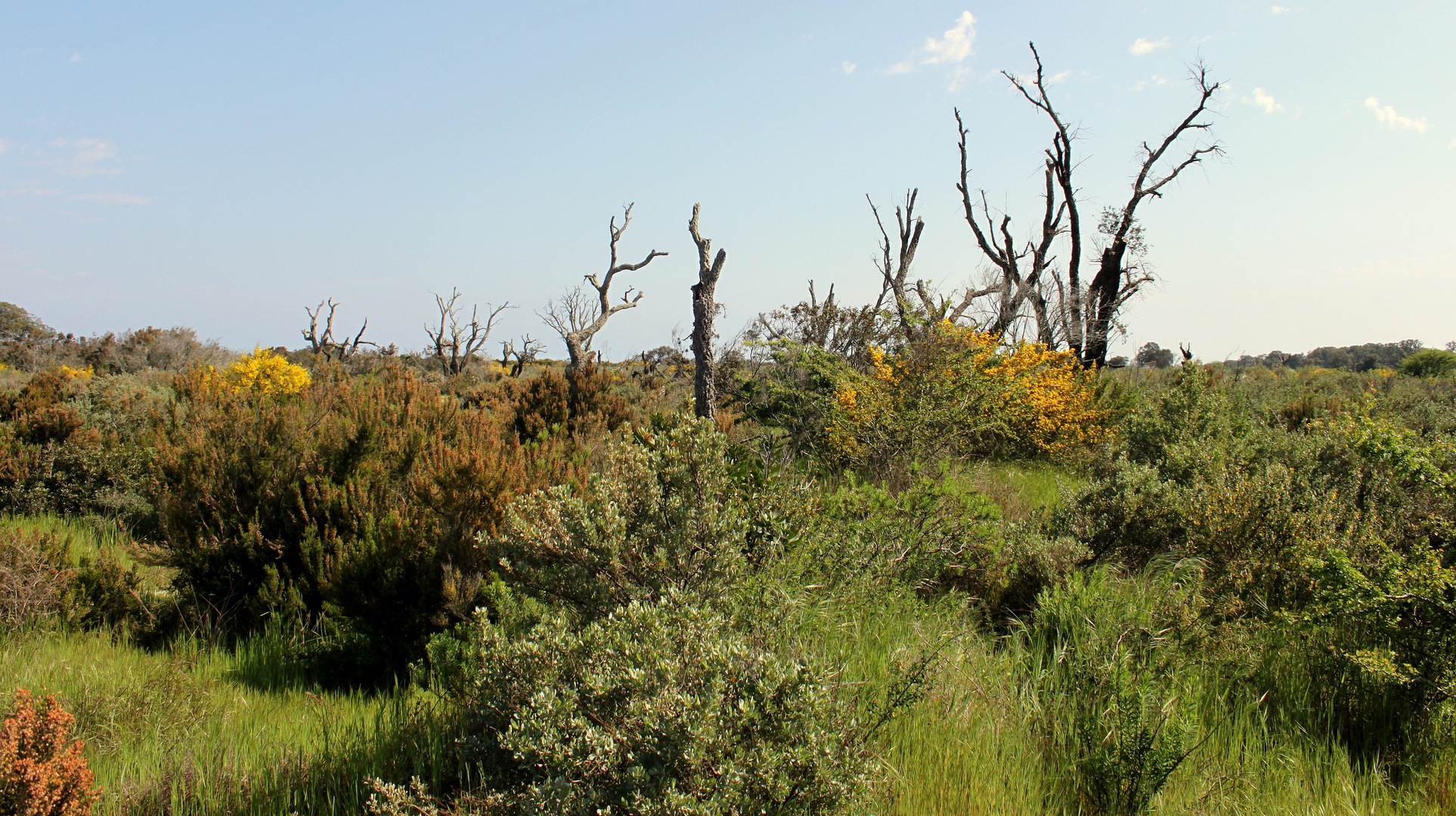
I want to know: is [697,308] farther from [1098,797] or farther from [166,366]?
[166,366]

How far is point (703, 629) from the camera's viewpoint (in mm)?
2176

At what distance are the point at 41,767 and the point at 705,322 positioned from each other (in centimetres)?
784

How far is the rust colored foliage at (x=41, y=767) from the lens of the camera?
89.4 inches

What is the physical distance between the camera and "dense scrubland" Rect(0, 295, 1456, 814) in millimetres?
2119

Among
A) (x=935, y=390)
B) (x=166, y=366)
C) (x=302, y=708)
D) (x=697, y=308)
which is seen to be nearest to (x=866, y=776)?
(x=302, y=708)

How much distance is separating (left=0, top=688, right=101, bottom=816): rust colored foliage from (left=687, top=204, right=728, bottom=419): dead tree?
6661 mm

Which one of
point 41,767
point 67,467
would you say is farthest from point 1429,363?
point 67,467

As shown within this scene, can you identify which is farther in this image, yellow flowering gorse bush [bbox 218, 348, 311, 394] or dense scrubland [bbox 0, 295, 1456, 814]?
yellow flowering gorse bush [bbox 218, 348, 311, 394]

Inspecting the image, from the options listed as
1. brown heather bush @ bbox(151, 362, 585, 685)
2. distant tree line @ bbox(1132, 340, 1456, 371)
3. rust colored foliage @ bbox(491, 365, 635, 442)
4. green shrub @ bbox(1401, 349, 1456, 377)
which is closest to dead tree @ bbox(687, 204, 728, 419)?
rust colored foliage @ bbox(491, 365, 635, 442)

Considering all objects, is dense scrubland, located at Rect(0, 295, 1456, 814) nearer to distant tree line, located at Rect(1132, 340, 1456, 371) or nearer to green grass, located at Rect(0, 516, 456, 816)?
green grass, located at Rect(0, 516, 456, 816)

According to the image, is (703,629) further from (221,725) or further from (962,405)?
(962,405)

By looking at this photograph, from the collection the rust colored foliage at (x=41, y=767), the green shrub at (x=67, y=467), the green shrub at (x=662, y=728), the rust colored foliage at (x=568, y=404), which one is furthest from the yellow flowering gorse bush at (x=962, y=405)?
the green shrub at (x=67, y=467)

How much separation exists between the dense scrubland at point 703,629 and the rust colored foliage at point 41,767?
0.01 metres

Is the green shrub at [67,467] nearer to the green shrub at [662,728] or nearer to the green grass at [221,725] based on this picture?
the green grass at [221,725]
